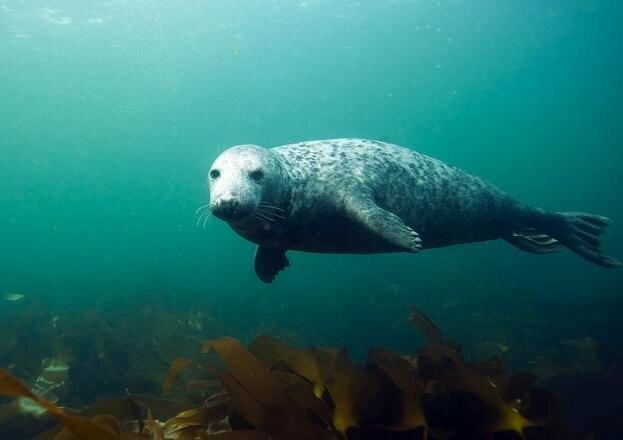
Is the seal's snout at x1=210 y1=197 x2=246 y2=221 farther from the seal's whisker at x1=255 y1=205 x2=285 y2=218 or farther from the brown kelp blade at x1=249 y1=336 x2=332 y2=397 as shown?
the brown kelp blade at x1=249 y1=336 x2=332 y2=397

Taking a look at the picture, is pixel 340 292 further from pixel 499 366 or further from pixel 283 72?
pixel 283 72

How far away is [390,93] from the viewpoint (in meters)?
70.7

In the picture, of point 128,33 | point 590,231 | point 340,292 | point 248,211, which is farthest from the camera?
point 128,33

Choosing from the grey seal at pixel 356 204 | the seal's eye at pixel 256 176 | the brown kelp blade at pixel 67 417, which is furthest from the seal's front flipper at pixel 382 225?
the brown kelp blade at pixel 67 417

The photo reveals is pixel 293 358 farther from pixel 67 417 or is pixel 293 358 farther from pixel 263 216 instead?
pixel 67 417

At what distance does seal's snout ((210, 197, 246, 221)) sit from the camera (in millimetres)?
2652

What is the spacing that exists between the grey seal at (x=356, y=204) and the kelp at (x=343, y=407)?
3.60 feet

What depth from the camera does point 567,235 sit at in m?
5.53

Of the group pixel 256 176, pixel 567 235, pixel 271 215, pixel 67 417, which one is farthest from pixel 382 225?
pixel 567 235

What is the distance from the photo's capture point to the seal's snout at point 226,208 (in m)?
2.65

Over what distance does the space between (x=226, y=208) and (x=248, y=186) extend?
0.34m

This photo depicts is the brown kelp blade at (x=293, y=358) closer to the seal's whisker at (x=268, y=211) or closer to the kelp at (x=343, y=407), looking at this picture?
the kelp at (x=343, y=407)

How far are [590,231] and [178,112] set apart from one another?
2731 inches

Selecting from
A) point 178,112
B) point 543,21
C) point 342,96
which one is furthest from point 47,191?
point 543,21
